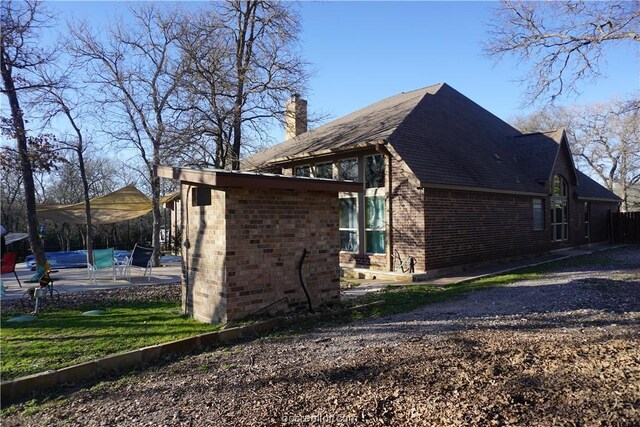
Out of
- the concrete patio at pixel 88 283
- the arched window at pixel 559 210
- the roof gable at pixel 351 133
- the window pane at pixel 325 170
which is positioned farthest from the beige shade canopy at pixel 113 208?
the arched window at pixel 559 210

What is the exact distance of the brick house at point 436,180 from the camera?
1228 centimetres

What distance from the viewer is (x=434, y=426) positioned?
3125 millimetres

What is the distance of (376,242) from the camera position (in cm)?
1341

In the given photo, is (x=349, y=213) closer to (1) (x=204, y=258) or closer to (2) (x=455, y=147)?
(2) (x=455, y=147)

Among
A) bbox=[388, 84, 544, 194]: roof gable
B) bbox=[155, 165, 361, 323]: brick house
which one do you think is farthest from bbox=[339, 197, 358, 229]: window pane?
bbox=[155, 165, 361, 323]: brick house

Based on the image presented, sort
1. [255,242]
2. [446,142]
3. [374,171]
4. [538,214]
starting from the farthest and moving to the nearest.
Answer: [538,214] < [446,142] < [374,171] < [255,242]

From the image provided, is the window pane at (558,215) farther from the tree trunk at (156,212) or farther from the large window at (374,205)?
the tree trunk at (156,212)

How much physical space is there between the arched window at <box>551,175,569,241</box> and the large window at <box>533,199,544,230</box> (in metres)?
1.19

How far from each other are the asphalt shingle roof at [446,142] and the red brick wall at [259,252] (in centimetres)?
513

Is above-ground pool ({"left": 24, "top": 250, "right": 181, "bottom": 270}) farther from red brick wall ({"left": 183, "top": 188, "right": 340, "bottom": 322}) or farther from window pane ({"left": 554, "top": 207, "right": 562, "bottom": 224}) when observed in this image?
window pane ({"left": 554, "top": 207, "right": 562, "bottom": 224})

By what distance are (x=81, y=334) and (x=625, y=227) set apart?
29.0m

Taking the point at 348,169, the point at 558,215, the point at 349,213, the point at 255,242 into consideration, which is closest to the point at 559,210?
the point at 558,215

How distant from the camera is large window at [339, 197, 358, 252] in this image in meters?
14.1

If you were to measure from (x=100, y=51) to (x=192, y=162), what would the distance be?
269 inches
